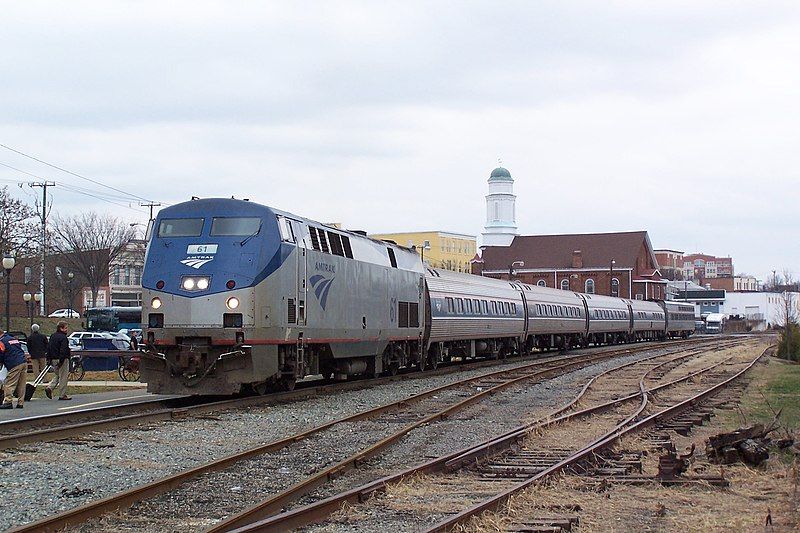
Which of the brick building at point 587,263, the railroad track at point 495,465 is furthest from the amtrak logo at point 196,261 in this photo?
the brick building at point 587,263

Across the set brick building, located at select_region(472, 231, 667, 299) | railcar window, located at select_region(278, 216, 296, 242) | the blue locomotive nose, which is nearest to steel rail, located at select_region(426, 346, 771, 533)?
the blue locomotive nose

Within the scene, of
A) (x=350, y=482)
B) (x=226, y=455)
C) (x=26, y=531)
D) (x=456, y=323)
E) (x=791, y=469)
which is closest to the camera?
(x=26, y=531)

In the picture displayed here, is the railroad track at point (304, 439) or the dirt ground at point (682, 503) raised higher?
the railroad track at point (304, 439)

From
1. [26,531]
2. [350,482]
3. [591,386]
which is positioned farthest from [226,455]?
[591,386]

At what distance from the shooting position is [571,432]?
15.5 meters

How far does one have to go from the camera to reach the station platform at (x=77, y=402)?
17.8 m

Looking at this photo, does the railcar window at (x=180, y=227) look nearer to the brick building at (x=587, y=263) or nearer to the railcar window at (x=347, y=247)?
the railcar window at (x=347, y=247)

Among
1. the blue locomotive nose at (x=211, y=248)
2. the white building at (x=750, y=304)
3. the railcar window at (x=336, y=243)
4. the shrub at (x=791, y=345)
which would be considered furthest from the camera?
the white building at (x=750, y=304)

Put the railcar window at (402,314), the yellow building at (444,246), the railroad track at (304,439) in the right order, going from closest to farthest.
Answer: the railroad track at (304,439) → the railcar window at (402,314) → the yellow building at (444,246)

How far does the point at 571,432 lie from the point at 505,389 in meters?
8.56

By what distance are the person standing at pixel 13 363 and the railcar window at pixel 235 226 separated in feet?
14.4

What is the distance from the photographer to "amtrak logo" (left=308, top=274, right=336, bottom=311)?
20.9 meters

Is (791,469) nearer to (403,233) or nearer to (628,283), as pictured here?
(628,283)

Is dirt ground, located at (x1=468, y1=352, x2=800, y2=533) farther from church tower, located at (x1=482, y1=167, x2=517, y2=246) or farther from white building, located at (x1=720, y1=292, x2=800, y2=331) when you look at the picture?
white building, located at (x1=720, y1=292, x2=800, y2=331)
